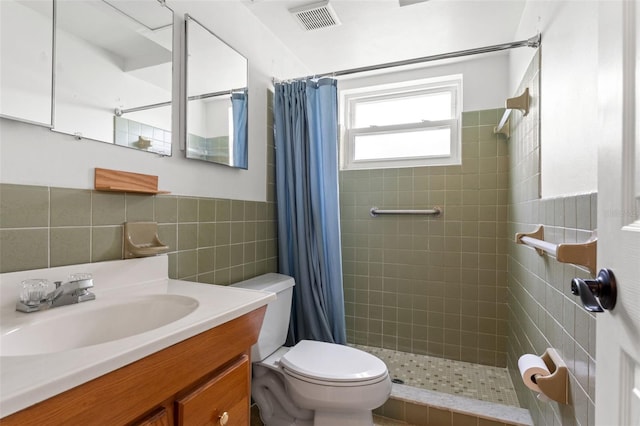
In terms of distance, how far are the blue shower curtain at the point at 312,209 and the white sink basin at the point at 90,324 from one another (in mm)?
996

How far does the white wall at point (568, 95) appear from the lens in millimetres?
880

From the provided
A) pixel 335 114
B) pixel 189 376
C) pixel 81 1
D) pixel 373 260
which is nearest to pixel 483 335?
pixel 373 260

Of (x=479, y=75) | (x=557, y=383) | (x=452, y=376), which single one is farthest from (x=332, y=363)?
(x=479, y=75)

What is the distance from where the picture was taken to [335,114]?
1883mm

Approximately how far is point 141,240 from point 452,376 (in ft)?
6.51

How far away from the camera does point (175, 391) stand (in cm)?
70

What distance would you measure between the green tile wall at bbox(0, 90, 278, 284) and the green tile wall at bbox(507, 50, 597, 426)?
54.6 inches

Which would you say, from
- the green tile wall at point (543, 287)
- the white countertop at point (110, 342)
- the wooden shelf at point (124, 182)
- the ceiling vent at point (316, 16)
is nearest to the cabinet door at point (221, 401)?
the white countertop at point (110, 342)

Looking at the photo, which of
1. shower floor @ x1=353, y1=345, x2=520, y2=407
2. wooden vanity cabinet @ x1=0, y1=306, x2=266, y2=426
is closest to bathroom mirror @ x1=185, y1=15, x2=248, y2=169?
wooden vanity cabinet @ x1=0, y1=306, x2=266, y2=426

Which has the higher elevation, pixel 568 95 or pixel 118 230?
pixel 568 95

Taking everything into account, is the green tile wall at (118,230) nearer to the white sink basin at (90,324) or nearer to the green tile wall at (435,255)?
the white sink basin at (90,324)

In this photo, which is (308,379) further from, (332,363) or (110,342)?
(110,342)

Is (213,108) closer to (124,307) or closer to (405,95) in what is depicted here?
(124,307)

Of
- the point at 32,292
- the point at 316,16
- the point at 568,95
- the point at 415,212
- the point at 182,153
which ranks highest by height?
the point at 316,16
